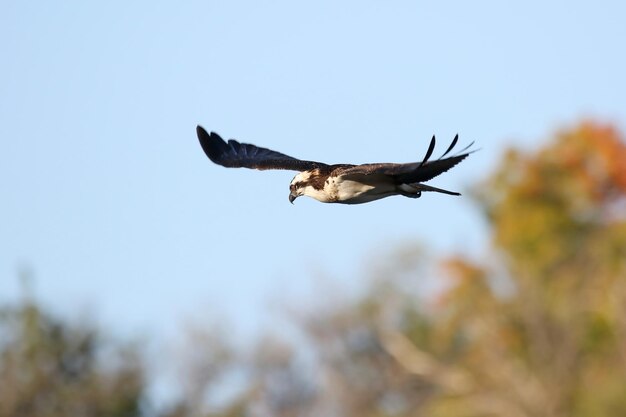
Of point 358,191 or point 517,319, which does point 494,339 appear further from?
point 358,191

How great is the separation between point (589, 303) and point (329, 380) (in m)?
23.0

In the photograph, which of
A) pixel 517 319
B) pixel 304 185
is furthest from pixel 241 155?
pixel 517 319

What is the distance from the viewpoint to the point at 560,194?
54.4 metres

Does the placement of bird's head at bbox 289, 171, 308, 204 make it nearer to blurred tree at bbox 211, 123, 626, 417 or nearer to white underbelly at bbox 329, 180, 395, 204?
white underbelly at bbox 329, 180, 395, 204

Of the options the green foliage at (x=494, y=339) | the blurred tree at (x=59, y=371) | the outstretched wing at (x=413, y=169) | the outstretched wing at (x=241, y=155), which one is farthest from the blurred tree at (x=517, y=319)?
the outstretched wing at (x=413, y=169)

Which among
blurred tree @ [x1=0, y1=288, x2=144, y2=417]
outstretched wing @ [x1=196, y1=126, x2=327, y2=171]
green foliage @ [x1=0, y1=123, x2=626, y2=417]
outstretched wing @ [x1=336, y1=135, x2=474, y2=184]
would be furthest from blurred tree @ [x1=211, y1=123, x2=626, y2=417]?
outstretched wing @ [x1=336, y1=135, x2=474, y2=184]

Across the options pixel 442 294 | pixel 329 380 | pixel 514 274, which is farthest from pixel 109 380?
pixel 329 380

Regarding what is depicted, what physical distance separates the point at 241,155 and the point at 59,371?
29904 mm

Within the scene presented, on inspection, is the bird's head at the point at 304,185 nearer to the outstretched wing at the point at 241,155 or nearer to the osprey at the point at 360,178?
the osprey at the point at 360,178

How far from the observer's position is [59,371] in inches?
1842

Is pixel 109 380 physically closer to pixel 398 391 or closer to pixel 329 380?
pixel 398 391

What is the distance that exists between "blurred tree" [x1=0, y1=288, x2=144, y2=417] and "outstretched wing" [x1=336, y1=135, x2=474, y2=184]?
3027 centimetres

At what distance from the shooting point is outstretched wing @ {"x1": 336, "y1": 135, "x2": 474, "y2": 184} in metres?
14.1

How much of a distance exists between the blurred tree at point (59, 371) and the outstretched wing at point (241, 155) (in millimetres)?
26814
